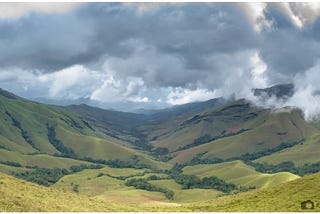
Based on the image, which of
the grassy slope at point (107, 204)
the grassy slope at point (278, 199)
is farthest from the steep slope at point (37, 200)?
the grassy slope at point (278, 199)

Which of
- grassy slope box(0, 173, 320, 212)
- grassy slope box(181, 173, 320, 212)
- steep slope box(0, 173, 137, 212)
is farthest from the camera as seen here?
grassy slope box(181, 173, 320, 212)

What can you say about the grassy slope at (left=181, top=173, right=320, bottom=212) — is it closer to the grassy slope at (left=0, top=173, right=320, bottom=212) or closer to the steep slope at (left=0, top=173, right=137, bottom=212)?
the grassy slope at (left=0, top=173, right=320, bottom=212)

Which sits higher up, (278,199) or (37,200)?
(278,199)

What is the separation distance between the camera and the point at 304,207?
9325 centimetres

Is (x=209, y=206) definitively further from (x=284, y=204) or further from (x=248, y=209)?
(x=284, y=204)

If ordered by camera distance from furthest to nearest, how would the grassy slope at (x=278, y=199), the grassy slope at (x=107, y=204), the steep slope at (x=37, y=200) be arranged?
the grassy slope at (x=278, y=199)
the grassy slope at (x=107, y=204)
the steep slope at (x=37, y=200)

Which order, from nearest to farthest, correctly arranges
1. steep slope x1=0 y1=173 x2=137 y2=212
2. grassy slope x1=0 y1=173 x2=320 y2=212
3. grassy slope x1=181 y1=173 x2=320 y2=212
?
steep slope x1=0 y1=173 x2=137 y2=212 < grassy slope x1=0 y1=173 x2=320 y2=212 < grassy slope x1=181 y1=173 x2=320 y2=212

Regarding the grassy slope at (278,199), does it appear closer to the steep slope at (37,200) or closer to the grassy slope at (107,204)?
the grassy slope at (107,204)

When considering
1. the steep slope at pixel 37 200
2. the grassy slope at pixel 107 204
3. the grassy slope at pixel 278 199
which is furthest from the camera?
the grassy slope at pixel 278 199

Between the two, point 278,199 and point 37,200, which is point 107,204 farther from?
point 278,199

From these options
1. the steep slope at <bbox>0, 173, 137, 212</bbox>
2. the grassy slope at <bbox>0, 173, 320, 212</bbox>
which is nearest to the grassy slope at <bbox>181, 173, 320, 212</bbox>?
the grassy slope at <bbox>0, 173, 320, 212</bbox>

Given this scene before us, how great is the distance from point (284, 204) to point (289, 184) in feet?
54.2

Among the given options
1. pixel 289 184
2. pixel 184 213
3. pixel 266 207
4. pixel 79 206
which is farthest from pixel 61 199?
pixel 289 184

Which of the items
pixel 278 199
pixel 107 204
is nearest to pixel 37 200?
pixel 107 204
